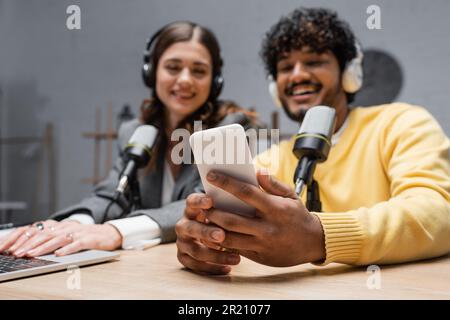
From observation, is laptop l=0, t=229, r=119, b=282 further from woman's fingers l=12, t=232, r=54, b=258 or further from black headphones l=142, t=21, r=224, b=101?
black headphones l=142, t=21, r=224, b=101

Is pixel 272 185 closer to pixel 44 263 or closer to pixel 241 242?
pixel 241 242

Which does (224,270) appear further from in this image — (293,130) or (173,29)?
(293,130)

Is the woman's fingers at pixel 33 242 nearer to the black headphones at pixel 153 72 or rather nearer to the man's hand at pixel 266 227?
the man's hand at pixel 266 227

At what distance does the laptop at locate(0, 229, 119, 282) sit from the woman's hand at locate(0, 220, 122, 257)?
0.06 ft

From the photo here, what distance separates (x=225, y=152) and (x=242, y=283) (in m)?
0.18

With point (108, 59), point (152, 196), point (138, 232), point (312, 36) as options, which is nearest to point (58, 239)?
point (138, 232)

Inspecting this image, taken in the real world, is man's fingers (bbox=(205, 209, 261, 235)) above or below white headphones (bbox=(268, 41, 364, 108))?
below

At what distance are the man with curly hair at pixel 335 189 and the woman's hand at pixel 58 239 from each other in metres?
0.23

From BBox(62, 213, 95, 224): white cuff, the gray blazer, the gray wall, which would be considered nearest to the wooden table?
the gray blazer

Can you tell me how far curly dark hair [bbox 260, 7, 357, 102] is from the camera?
4.25 feet

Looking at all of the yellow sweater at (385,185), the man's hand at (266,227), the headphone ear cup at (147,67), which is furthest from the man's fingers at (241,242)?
the headphone ear cup at (147,67)

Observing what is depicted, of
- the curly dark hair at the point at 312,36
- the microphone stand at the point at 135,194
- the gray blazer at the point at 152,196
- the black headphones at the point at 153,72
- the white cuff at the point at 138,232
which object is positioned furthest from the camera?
the black headphones at the point at 153,72

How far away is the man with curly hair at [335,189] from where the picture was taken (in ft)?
1.96

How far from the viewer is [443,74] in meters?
2.11
